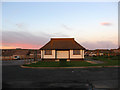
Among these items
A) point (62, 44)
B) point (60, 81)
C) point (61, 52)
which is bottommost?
point (60, 81)

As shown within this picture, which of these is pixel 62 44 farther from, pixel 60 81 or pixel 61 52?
pixel 60 81

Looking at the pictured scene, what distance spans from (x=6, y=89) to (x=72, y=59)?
2410cm

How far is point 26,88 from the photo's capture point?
7234 millimetres

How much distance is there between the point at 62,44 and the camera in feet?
106

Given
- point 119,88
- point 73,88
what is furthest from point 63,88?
point 119,88

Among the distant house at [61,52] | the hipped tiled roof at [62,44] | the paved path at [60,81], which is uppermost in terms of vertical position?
the hipped tiled roof at [62,44]

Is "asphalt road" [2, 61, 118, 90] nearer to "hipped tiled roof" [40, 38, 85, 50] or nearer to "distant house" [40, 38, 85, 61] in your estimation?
"distant house" [40, 38, 85, 61]

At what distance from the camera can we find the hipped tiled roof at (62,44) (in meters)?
31.1

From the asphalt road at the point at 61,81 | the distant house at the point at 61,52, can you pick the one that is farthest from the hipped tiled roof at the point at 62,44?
the asphalt road at the point at 61,81

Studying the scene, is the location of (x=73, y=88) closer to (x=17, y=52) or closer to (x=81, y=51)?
(x=81, y=51)

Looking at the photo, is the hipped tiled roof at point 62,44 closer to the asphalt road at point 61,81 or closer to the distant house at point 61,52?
the distant house at point 61,52

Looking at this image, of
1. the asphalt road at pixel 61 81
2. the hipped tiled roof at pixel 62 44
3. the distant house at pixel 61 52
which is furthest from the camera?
the hipped tiled roof at pixel 62 44

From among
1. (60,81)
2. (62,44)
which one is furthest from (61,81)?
(62,44)

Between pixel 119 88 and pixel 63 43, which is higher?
pixel 63 43
